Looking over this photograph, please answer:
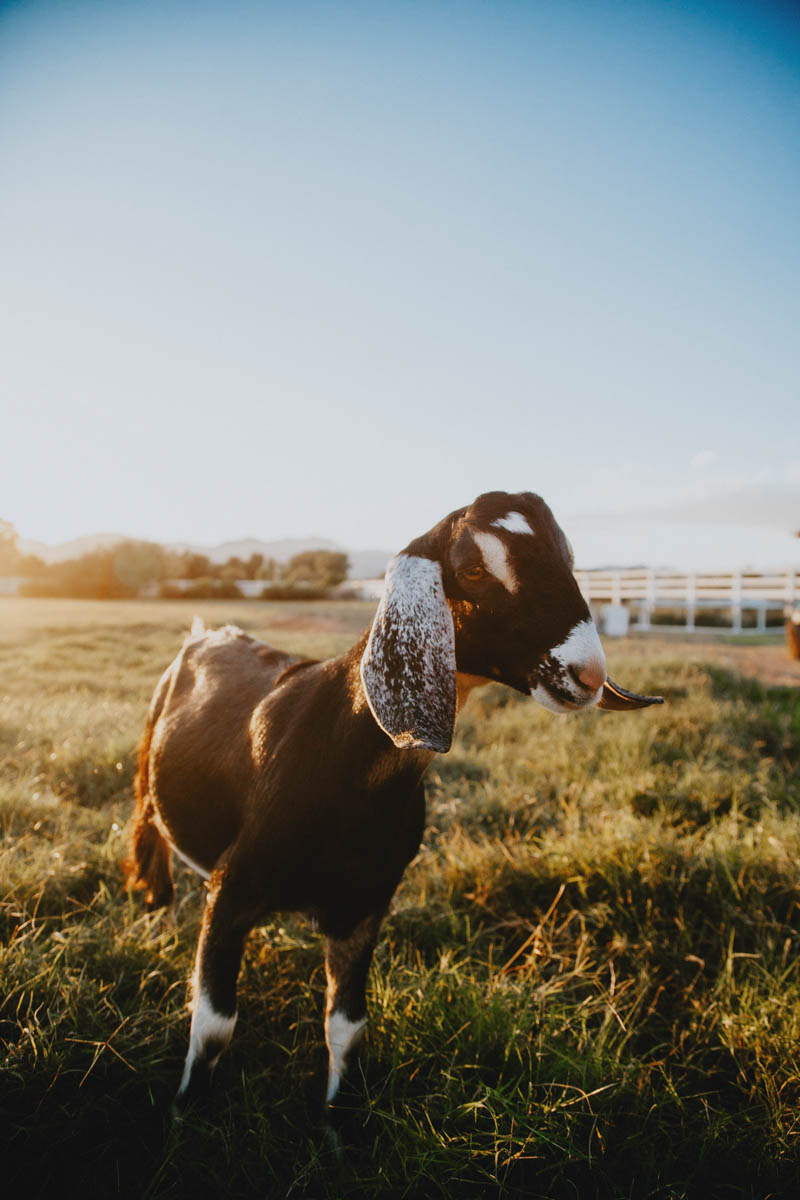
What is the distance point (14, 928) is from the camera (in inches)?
111

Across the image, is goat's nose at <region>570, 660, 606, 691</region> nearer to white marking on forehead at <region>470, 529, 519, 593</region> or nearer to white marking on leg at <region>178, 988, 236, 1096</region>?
white marking on forehead at <region>470, 529, 519, 593</region>

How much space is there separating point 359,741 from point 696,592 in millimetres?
16278

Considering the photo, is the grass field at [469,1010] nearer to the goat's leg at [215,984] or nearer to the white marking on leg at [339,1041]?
the white marking on leg at [339,1041]

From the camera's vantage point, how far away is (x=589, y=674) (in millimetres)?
1628

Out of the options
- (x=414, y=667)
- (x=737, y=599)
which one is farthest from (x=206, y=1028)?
(x=737, y=599)

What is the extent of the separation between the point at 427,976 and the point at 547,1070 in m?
0.56

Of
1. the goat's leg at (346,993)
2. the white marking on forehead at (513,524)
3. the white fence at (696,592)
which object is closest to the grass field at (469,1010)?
the goat's leg at (346,993)

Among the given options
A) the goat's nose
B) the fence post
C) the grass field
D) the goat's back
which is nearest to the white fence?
the fence post

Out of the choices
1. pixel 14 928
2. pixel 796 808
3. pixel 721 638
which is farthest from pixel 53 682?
pixel 721 638

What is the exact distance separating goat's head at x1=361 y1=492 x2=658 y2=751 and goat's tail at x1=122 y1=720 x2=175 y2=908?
189 centimetres

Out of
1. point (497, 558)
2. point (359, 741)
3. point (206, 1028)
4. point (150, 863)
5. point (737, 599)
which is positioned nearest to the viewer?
point (497, 558)

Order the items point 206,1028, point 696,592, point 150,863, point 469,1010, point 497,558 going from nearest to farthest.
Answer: point 497,558 < point 206,1028 < point 469,1010 < point 150,863 < point 696,592

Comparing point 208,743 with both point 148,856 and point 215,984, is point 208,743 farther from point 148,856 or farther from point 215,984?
point 148,856

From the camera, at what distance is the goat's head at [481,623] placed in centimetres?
166
